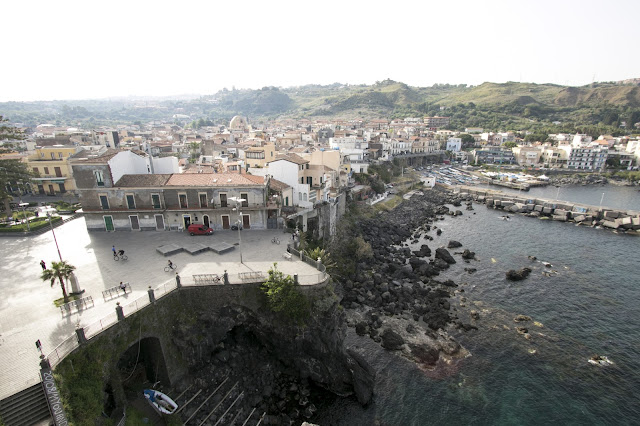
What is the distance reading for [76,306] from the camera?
21344mm

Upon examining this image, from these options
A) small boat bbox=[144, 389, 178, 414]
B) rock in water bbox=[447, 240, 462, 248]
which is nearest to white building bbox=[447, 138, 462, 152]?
rock in water bbox=[447, 240, 462, 248]

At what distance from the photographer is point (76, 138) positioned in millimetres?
81062

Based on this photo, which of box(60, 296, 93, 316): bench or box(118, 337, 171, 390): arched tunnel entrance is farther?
box(118, 337, 171, 390): arched tunnel entrance

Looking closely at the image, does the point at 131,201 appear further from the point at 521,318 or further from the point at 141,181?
the point at 521,318

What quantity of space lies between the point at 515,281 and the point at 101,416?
4730 cm

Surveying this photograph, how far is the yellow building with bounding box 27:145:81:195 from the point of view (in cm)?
5541

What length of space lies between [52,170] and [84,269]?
134 ft

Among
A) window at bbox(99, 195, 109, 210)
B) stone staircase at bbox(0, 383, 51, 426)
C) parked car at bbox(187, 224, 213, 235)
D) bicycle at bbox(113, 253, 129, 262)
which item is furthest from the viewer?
window at bbox(99, 195, 109, 210)

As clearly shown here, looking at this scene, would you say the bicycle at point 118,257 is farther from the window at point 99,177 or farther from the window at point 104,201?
the window at point 99,177

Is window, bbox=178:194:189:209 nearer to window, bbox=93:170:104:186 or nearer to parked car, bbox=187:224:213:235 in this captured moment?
parked car, bbox=187:224:213:235

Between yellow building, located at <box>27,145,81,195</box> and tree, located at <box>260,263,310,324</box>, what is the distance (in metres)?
50.3

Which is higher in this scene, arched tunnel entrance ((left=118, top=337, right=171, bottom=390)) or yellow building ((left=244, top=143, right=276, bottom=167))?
yellow building ((left=244, top=143, right=276, bottom=167))

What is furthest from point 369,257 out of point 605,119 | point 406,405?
point 605,119

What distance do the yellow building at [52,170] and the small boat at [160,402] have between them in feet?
162
